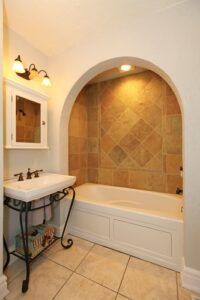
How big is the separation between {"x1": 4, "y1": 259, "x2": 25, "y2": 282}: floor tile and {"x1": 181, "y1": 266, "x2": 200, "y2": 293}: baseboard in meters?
1.46

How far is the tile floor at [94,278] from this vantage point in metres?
1.13

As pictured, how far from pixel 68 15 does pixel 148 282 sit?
2535 millimetres

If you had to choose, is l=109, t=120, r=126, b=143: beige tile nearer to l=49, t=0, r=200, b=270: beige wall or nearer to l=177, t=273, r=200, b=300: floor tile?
l=49, t=0, r=200, b=270: beige wall

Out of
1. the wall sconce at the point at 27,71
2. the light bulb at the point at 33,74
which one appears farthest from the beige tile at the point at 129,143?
the light bulb at the point at 33,74

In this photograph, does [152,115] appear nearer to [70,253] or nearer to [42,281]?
[70,253]

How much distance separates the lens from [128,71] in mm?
2406

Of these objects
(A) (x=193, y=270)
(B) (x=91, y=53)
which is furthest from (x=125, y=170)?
(B) (x=91, y=53)

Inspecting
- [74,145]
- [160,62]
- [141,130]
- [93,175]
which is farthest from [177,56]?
[93,175]

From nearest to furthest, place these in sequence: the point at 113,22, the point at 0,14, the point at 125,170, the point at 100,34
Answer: the point at 0,14 → the point at 113,22 → the point at 100,34 → the point at 125,170

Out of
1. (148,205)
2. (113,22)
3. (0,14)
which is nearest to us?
(0,14)

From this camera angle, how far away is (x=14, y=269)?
138 centimetres

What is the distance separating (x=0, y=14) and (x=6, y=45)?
1.50 feet

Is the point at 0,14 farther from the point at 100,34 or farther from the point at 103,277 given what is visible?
the point at 103,277

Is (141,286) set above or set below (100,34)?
below
